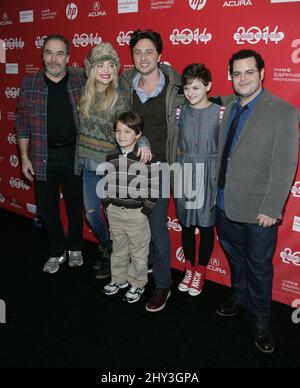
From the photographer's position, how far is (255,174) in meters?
2.11

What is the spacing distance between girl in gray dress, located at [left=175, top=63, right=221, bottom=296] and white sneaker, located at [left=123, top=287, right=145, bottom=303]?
0.68 metres

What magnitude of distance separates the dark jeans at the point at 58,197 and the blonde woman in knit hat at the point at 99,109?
0.57ft

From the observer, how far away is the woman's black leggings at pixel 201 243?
2760mm

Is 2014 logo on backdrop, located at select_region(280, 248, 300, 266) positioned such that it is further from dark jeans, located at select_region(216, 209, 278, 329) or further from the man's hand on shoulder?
the man's hand on shoulder

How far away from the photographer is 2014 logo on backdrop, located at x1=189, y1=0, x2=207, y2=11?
277 centimetres

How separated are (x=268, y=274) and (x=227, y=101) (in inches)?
47.8

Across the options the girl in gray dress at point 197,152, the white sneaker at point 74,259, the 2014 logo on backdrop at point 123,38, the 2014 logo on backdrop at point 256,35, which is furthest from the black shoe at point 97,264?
the 2014 logo on backdrop at point 256,35

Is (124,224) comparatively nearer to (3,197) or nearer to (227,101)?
(227,101)

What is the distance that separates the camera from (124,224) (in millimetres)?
2658

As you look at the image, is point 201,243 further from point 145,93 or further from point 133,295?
point 145,93

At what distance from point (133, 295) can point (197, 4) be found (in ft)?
7.75

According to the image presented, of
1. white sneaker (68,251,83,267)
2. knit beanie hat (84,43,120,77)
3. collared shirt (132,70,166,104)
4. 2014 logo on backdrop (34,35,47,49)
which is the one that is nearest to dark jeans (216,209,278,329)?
collared shirt (132,70,166,104)

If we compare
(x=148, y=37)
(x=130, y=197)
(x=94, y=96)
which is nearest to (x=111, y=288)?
(x=130, y=197)

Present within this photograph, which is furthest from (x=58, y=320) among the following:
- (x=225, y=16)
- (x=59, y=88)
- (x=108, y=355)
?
(x=225, y=16)
